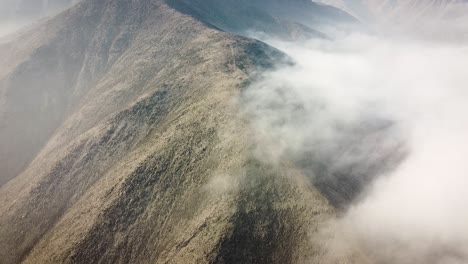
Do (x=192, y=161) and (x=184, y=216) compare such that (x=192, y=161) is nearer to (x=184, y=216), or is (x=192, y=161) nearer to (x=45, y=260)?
(x=184, y=216)

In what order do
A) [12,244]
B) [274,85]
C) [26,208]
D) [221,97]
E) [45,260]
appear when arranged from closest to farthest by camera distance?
[45,260] < [12,244] < [26,208] < [221,97] < [274,85]

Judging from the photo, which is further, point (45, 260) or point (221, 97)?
point (221, 97)

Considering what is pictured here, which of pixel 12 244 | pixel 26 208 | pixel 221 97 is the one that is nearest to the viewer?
pixel 12 244

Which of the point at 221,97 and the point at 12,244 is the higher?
A: the point at 221,97

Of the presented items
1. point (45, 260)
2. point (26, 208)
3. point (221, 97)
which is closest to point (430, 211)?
point (221, 97)

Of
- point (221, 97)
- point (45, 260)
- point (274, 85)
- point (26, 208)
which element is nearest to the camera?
point (45, 260)

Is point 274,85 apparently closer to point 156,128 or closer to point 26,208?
point 156,128

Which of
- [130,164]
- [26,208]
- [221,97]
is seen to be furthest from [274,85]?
[26,208]

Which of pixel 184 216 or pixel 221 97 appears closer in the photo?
pixel 184 216

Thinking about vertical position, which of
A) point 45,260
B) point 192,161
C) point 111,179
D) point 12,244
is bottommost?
point 12,244
